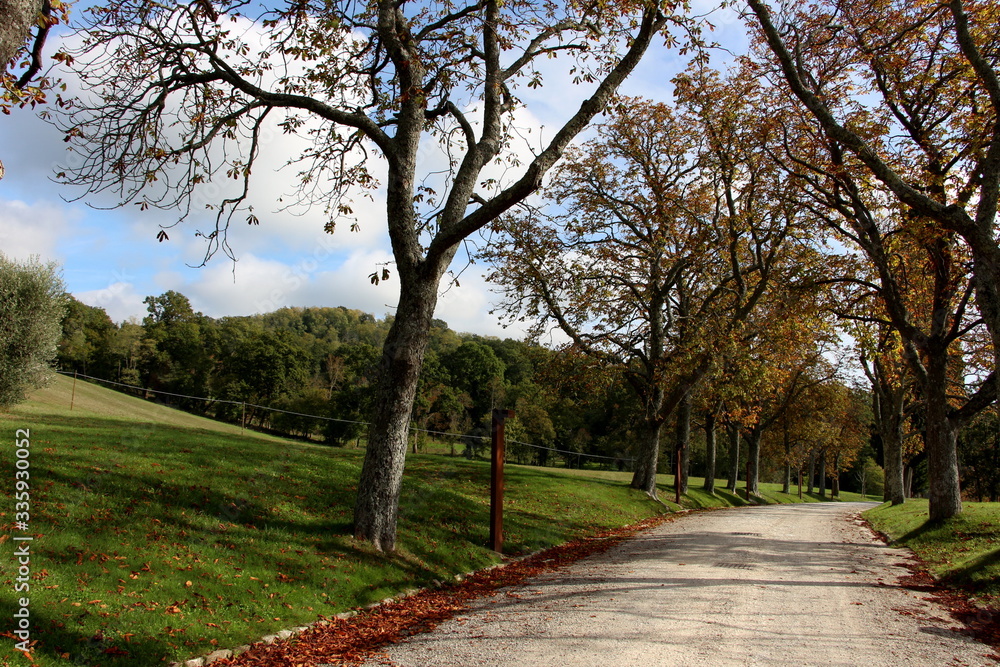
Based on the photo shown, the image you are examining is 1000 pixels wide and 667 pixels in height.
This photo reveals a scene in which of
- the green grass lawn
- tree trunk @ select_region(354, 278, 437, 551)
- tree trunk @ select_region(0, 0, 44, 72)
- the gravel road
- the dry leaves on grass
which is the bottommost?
the dry leaves on grass

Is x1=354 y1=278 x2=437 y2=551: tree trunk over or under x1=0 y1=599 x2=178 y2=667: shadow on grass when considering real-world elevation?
over

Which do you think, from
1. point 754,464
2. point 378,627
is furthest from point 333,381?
point 378,627

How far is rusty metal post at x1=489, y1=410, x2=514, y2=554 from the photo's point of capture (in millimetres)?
10758

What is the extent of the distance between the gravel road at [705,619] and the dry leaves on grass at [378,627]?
0.84ft

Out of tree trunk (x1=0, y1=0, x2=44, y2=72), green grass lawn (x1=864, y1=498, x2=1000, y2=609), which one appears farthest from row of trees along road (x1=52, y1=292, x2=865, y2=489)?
tree trunk (x1=0, y1=0, x2=44, y2=72)

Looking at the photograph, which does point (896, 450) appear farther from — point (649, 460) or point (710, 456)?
point (710, 456)

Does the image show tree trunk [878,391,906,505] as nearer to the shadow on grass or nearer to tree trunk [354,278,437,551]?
tree trunk [354,278,437,551]

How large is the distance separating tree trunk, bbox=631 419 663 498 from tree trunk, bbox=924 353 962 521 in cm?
926

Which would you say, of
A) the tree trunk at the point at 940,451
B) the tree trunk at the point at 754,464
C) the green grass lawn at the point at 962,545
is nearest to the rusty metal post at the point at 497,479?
the green grass lawn at the point at 962,545

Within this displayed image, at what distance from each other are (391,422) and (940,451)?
489 inches

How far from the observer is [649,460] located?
22.6 meters

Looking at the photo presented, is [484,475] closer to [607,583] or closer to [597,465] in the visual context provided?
[607,583]

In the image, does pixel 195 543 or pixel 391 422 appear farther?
pixel 391 422

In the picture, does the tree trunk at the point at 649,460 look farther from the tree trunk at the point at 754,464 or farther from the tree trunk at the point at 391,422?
the tree trunk at the point at 754,464
